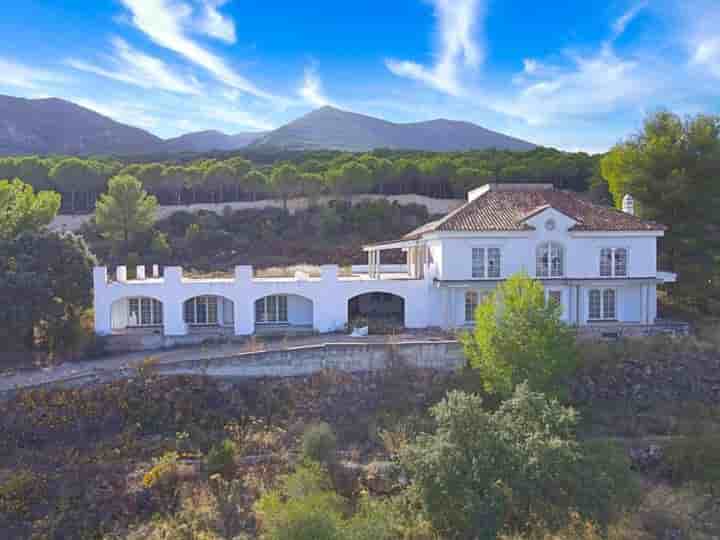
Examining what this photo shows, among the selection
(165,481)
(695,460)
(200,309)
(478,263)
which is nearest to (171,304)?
(200,309)

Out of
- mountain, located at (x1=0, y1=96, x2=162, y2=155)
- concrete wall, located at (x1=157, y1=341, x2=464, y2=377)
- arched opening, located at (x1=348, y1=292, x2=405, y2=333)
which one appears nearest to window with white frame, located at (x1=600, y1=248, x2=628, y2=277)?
concrete wall, located at (x1=157, y1=341, x2=464, y2=377)

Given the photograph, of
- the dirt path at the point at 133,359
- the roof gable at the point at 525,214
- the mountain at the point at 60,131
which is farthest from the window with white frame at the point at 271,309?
the mountain at the point at 60,131

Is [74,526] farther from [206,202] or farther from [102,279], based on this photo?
[206,202]

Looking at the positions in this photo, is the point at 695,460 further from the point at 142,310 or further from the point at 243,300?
the point at 142,310

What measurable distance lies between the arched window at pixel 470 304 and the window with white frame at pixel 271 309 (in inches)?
322

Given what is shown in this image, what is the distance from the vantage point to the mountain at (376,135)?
409 ft

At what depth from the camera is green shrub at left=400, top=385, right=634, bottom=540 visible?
12.5m

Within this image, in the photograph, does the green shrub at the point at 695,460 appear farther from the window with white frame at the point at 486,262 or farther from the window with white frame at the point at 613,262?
the window with white frame at the point at 486,262

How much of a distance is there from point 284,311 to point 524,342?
1233 cm

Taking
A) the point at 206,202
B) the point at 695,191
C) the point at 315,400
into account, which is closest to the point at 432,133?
the point at 206,202

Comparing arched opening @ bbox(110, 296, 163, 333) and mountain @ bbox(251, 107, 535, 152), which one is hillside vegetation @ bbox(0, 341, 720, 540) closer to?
arched opening @ bbox(110, 296, 163, 333)

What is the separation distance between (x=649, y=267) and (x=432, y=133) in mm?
113796

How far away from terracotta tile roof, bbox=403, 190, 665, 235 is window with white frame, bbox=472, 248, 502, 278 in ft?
3.34

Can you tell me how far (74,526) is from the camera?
15320 mm
